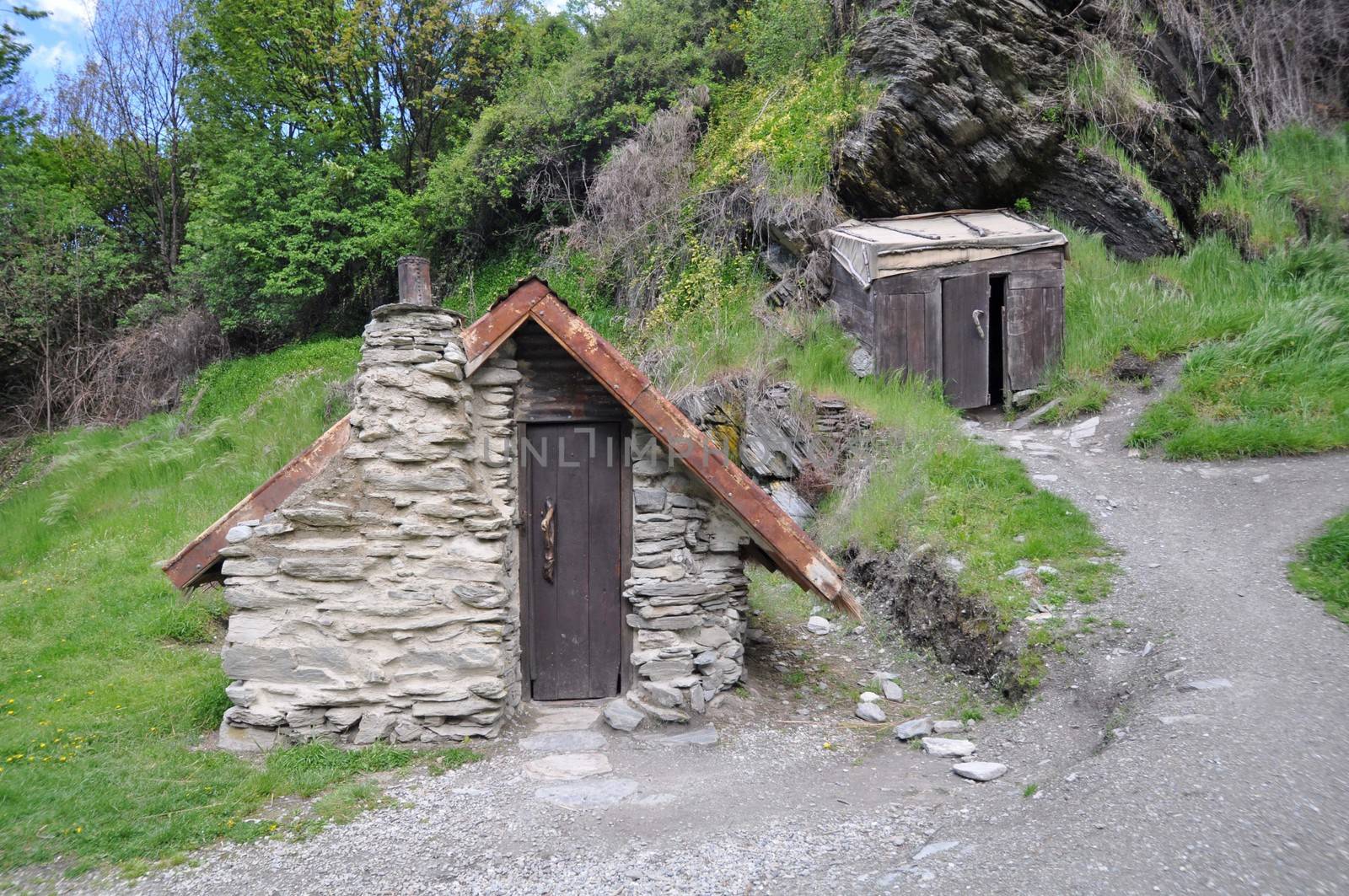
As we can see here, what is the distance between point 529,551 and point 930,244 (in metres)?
7.21

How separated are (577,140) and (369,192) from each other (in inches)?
175

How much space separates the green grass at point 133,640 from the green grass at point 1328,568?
6478 millimetres

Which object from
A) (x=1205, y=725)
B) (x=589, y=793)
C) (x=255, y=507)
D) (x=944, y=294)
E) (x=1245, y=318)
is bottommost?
(x=589, y=793)

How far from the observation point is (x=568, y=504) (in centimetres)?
636

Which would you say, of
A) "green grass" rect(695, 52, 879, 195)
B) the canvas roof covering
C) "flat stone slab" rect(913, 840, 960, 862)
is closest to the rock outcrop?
"green grass" rect(695, 52, 879, 195)

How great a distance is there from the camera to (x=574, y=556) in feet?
20.9

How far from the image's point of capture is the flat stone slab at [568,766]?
5227 mm

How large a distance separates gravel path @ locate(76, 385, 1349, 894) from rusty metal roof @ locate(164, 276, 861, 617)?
136cm

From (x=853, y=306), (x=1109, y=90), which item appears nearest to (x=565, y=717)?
(x=853, y=306)

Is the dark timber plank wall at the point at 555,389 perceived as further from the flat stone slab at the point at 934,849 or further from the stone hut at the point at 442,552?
the flat stone slab at the point at 934,849

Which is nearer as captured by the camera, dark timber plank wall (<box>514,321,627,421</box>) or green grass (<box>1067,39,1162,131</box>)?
dark timber plank wall (<box>514,321,627,421</box>)

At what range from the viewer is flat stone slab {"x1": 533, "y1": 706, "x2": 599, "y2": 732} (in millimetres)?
5941

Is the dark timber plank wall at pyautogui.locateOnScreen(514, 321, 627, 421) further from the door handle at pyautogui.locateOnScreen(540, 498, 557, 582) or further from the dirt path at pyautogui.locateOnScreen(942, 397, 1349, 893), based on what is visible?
the dirt path at pyautogui.locateOnScreen(942, 397, 1349, 893)

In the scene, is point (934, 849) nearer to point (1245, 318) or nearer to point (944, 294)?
point (944, 294)
